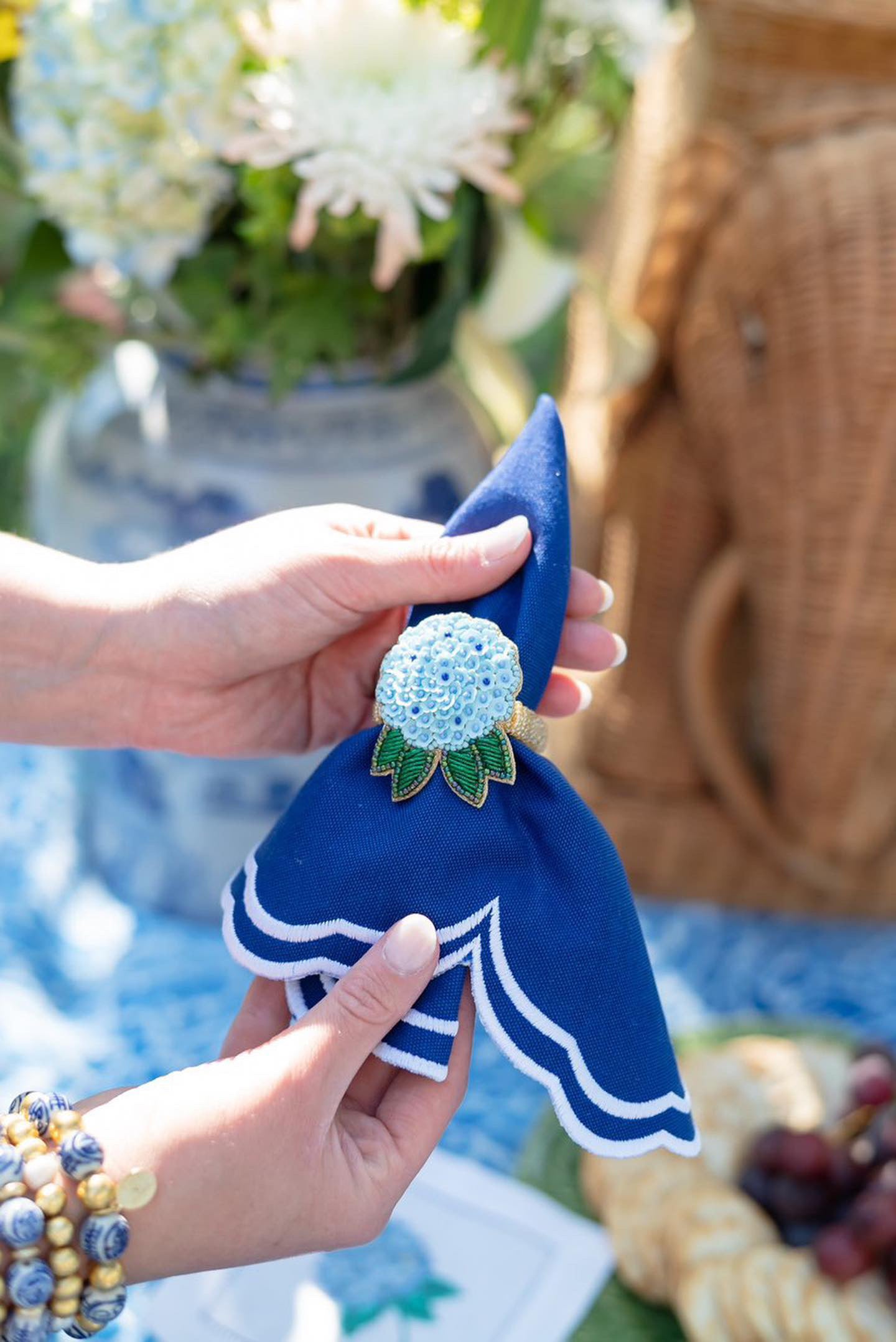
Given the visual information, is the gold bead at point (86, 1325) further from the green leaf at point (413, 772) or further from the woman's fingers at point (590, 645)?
the woman's fingers at point (590, 645)

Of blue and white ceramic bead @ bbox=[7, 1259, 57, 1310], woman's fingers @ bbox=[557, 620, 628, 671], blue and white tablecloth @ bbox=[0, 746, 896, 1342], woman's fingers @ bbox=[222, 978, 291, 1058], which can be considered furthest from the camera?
blue and white tablecloth @ bbox=[0, 746, 896, 1342]

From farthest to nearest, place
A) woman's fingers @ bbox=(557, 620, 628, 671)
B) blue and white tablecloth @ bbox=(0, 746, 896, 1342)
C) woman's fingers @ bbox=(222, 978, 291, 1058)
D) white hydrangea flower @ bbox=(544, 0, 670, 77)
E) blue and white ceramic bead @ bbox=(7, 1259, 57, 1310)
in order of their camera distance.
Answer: blue and white tablecloth @ bbox=(0, 746, 896, 1342), white hydrangea flower @ bbox=(544, 0, 670, 77), woman's fingers @ bbox=(557, 620, 628, 671), woman's fingers @ bbox=(222, 978, 291, 1058), blue and white ceramic bead @ bbox=(7, 1259, 57, 1310)

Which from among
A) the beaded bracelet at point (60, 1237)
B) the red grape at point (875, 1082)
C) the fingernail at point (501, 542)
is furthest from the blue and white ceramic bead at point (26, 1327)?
the red grape at point (875, 1082)

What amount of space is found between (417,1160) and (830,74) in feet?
2.68

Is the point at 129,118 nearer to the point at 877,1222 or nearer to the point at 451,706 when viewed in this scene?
the point at 451,706

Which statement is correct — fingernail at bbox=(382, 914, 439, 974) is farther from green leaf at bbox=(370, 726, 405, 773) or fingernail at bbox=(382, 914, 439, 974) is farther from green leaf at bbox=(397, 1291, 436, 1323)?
green leaf at bbox=(397, 1291, 436, 1323)

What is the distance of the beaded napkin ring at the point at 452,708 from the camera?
1.98 ft

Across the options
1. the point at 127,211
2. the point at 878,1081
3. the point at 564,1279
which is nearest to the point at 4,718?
the point at 127,211

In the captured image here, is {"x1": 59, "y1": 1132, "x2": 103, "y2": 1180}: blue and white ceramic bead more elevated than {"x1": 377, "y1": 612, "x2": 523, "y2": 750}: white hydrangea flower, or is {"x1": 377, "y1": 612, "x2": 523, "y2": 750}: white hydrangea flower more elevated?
{"x1": 377, "y1": 612, "x2": 523, "y2": 750}: white hydrangea flower

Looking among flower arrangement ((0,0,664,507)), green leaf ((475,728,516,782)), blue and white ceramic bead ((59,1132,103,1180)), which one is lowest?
blue and white ceramic bead ((59,1132,103,1180))

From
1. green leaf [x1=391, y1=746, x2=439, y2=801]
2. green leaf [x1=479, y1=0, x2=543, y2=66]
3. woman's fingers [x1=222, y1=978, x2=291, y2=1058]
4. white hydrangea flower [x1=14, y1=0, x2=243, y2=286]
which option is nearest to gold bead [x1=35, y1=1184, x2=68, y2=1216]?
woman's fingers [x1=222, y1=978, x2=291, y2=1058]

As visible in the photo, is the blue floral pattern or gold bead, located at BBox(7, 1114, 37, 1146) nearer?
gold bead, located at BBox(7, 1114, 37, 1146)

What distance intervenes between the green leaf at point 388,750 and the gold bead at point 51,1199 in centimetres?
23

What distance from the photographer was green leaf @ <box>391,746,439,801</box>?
61 cm
